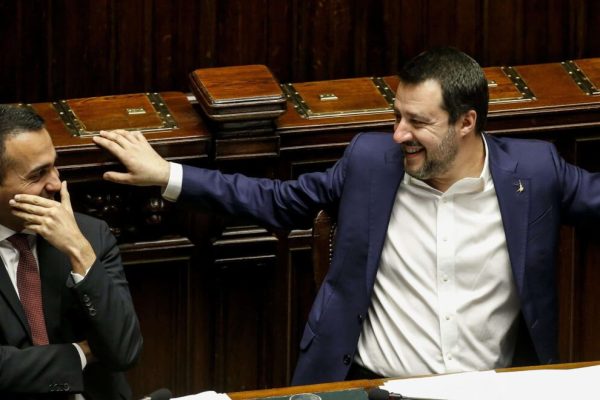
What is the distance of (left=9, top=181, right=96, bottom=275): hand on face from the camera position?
3949 millimetres

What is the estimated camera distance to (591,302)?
5.37 metres

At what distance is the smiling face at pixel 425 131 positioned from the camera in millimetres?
4246


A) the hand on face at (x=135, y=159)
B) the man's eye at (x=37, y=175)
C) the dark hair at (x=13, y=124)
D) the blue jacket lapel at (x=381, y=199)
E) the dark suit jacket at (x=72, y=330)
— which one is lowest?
the dark suit jacket at (x=72, y=330)

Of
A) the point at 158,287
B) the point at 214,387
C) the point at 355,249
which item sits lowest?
the point at 214,387

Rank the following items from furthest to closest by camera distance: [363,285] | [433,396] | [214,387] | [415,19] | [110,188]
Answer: [415,19] < [214,387] < [110,188] < [363,285] < [433,396]

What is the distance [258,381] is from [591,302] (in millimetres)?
1154

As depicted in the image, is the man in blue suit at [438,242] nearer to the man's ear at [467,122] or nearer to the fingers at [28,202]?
the man's ear at [467,122]

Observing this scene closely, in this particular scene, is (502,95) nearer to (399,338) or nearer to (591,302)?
(591,302)

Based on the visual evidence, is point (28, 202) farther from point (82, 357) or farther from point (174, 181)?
point (174, 181)

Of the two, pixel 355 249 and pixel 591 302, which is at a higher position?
pixel 355 249

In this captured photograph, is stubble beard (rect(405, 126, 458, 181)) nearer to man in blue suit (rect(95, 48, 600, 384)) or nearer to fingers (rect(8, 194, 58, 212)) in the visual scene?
man in blue suit (rect(95, 48, 600, 384))

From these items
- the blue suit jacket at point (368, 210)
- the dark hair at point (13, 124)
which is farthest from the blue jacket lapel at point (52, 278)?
the blue suit jacket at point (368, 210)

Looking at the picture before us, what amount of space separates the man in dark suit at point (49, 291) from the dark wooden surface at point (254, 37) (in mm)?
1118

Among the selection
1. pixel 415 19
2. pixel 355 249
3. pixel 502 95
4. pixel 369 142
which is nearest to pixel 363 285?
pixel 355 249
